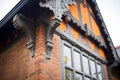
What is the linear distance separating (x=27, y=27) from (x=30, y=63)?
38.7 inches

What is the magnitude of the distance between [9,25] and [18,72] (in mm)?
1570

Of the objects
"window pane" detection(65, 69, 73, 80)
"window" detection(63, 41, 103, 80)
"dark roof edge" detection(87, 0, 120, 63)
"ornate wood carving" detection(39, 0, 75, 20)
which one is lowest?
"window pane" detection(65, 69, 73, 80)

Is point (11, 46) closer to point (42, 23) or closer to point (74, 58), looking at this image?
point (42, 23)

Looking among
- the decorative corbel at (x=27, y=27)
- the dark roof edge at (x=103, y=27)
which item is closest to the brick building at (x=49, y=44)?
→ the decorative corbel at (x=27, y=27)

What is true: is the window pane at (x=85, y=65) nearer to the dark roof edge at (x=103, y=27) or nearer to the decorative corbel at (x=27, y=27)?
the dark roof edge at (x=103, y=27)

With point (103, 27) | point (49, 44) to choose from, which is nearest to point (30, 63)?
point (49, 44)

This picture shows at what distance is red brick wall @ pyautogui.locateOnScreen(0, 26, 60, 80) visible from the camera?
5.08 meters

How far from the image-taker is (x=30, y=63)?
17.8 feet

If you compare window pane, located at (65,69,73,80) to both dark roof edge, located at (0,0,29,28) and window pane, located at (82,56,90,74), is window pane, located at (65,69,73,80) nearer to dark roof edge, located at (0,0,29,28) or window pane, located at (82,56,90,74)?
window pane, located at (82,56,90,74)

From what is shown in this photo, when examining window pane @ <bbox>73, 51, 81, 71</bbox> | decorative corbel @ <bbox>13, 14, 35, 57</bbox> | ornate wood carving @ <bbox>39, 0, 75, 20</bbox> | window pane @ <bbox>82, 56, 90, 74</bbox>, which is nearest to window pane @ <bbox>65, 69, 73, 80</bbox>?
window pane @ <bbox>73, 51, 81, 71</bbox>

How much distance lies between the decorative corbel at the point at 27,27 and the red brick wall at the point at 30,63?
14 centimetres

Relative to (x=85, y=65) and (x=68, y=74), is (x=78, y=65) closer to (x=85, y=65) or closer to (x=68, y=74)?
(x=85, y=65)

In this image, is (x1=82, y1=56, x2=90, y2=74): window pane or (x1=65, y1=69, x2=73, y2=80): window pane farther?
(x1=82, y1=56, x2=90, y2=74): window pane

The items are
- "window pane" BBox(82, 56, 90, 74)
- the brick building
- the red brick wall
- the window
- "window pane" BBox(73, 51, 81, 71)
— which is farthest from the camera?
"window pane" BBox(82, 56, 90, 74)
